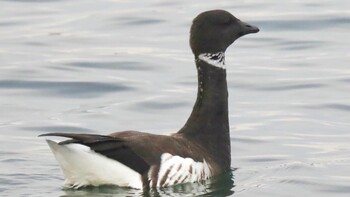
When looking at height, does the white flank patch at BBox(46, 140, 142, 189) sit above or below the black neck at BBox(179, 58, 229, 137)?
below

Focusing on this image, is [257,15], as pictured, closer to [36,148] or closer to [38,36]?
[38,36]

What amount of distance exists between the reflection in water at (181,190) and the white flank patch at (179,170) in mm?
58

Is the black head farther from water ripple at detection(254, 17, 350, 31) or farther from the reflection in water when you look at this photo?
water ripple at detection(254, 17, 350, 31)

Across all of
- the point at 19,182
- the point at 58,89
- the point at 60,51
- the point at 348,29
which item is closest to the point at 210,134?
the point at 19,182

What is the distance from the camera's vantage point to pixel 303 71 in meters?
19.8

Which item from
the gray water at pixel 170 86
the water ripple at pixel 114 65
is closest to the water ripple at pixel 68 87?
the gray water at pixel 170 86

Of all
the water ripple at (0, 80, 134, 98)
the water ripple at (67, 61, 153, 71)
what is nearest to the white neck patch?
the water ripple at (0, 80, 134, 98)

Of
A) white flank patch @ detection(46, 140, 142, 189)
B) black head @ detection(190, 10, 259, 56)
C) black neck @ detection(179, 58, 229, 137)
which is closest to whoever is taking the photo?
white flank patch @ detection(46, 140, 142, 189)

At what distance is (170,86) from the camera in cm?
1902

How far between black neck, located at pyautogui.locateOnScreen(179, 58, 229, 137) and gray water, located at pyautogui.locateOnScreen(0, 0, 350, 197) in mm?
549

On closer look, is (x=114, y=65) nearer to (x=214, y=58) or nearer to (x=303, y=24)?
(x=303, y=24)

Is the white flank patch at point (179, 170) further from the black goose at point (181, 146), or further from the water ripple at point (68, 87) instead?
the water ripple at point (68, 87)

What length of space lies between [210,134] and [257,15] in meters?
9.25

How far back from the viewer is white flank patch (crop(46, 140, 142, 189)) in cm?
1307
